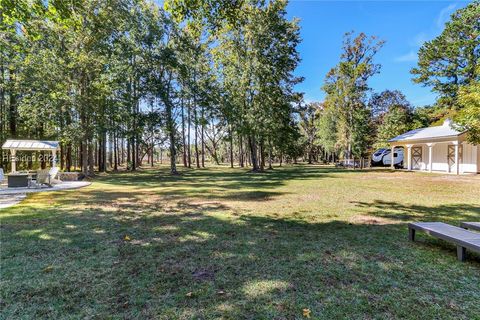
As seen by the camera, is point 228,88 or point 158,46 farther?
point 228,88

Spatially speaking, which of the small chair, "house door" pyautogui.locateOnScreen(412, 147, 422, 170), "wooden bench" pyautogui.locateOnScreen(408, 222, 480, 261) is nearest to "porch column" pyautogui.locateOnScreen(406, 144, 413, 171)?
"house door" pyautogui.locateOnScreen(412, 147, 422, 170)

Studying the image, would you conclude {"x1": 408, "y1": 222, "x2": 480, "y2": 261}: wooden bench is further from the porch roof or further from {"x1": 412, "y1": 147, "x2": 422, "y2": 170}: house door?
{"x1": 412, "y1": 147, "x2": 422, "y2": 170}: house door

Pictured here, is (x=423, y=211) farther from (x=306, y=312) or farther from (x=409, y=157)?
(x=409, y=157)

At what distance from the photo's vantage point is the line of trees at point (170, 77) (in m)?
16.7

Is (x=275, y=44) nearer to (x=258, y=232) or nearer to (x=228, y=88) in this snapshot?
(x=228, y=88)

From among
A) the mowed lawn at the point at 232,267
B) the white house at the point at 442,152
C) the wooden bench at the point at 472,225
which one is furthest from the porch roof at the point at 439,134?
the wooden bench at the point at 472,225

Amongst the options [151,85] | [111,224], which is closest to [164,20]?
[151,85]

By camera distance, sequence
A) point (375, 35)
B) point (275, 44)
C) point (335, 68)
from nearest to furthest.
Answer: point (275, 44)
point (375, 35)
point (335, 68)

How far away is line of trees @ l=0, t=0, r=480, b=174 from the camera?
16.7 meters

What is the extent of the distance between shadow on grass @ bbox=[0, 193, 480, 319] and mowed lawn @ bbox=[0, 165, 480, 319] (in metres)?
0.01

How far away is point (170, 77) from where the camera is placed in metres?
22.1

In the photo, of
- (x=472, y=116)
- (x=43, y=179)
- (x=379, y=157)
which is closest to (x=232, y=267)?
(x=43, y=179)

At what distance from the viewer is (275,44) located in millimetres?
22500

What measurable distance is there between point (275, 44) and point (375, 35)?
1241cm
